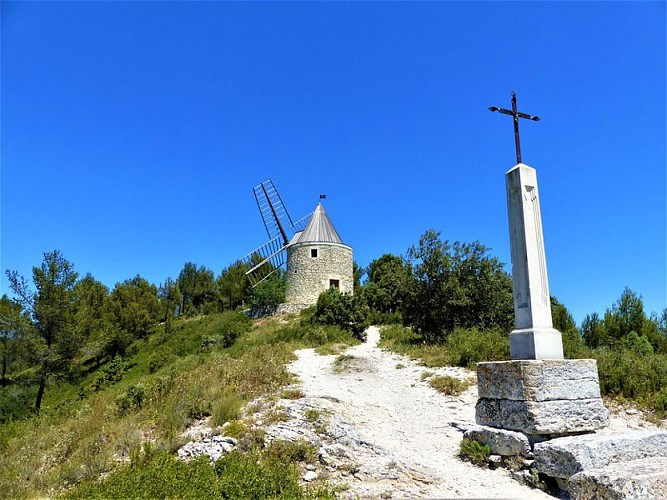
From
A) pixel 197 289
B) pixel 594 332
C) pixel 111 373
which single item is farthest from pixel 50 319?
pixel 197 289

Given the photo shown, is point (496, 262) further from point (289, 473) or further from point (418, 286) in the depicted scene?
point (289, 473)

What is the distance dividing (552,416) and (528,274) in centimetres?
180

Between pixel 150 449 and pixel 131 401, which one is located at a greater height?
pixel 131 401

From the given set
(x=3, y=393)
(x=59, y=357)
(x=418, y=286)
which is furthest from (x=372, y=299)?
(x=3, y=393)

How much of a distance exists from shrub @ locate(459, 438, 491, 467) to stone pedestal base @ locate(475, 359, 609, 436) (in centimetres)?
35

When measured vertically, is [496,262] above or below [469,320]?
above

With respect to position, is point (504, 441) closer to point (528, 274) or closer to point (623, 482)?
point (623, 482)

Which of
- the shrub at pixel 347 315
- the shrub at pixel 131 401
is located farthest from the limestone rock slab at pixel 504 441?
the shrub at pixel 347 315

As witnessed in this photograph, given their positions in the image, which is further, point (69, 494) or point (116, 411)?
point (116, 411)

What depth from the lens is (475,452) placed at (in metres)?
5.25

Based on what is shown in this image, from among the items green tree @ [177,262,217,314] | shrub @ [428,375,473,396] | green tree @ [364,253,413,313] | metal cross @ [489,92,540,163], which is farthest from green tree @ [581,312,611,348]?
green tree @ [177,262,217,314]

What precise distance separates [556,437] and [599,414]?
2.28 feet

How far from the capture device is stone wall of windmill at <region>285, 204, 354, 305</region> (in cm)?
2994

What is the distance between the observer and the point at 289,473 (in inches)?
173
